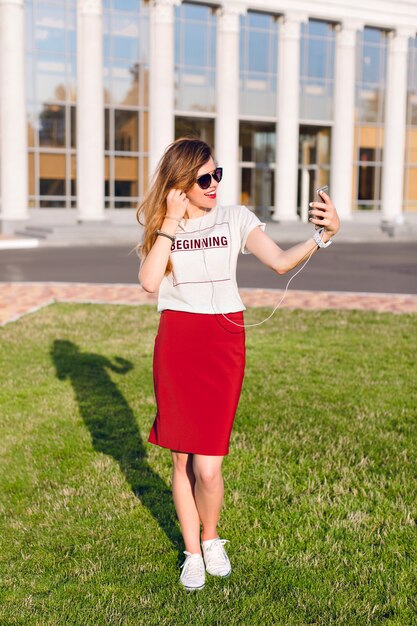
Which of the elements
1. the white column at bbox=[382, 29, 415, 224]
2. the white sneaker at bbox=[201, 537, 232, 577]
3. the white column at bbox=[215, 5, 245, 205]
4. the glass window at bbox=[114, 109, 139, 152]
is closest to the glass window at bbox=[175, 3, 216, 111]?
the white column at bbox=[215, 5, 245, 205]

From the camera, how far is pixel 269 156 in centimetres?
3850

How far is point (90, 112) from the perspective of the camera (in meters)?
30.7

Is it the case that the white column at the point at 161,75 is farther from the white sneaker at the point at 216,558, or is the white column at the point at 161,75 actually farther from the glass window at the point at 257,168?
the white sneaker at the point at 216,558

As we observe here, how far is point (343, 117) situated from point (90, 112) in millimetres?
12468

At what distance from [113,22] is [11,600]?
105 feet

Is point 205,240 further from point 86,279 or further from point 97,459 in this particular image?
point 86,279

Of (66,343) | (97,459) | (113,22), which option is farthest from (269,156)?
(97,459)

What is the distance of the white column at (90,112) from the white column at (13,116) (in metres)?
2.27

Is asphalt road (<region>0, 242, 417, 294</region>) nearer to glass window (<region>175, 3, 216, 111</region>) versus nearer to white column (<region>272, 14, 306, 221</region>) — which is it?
white column (<region>272, 14, 306, 221</region>)

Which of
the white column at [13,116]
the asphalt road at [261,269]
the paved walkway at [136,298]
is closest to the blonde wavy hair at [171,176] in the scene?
the paved walkway at [136,298]

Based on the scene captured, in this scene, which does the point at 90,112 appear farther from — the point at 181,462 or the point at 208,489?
the point at 208,489

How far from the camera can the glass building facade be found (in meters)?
31.6

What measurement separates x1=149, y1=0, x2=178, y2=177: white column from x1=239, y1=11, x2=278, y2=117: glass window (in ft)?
14.2

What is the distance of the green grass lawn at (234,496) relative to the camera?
3467 mm
